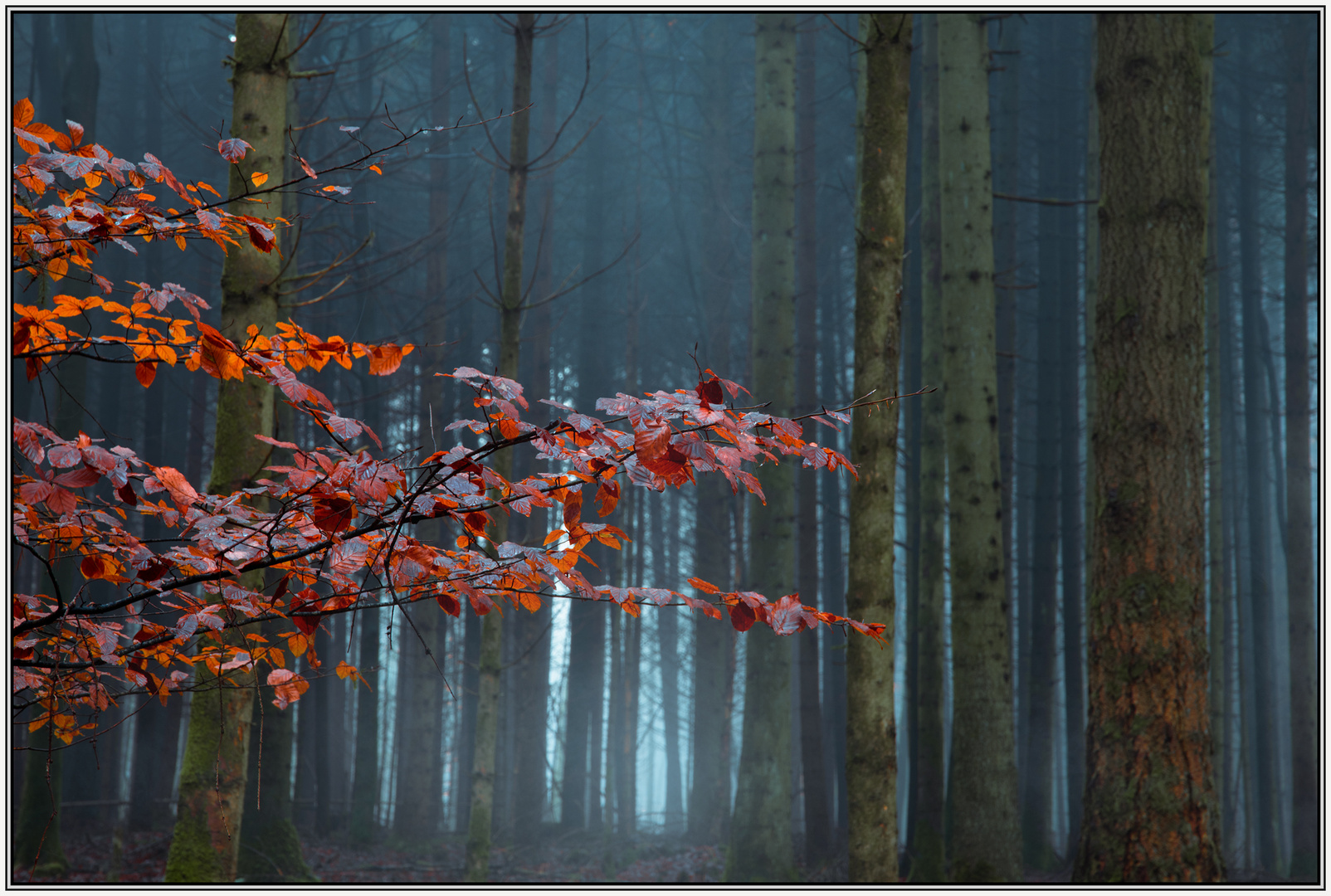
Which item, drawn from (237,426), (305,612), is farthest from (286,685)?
(237,426)

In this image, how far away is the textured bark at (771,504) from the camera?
316 inches

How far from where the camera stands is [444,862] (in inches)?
419

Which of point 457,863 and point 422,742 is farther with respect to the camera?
point 422,742

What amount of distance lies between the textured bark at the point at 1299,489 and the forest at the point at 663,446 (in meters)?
0.06

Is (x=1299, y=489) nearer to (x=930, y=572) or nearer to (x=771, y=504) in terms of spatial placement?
(x=930, y=572)

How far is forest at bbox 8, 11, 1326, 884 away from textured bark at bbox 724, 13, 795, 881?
45mm

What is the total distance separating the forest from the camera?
2299mm

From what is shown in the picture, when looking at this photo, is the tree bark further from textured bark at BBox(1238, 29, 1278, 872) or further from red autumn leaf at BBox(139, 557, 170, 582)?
red autumn leaf at BBox(139, 557, 170, 582)

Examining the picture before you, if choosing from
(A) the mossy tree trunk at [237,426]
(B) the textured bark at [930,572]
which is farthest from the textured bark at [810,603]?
(A) the mossy tree trunk at [237,426]

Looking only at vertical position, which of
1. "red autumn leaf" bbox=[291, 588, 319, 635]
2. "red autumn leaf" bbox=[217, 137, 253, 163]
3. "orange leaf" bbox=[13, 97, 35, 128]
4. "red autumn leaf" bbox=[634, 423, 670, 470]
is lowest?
"red autumn leaf" bbox=[291, 588, 319, 635]

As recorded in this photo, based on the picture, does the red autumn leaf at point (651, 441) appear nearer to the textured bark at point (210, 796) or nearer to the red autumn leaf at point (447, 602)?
the red autumn leaf at point (447, 602)

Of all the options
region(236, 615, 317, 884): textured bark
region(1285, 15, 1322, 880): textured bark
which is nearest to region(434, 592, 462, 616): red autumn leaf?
region(236, 615, 317, 884): textured bark

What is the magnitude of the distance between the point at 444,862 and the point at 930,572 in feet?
23.4

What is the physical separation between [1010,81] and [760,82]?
3736 mm
